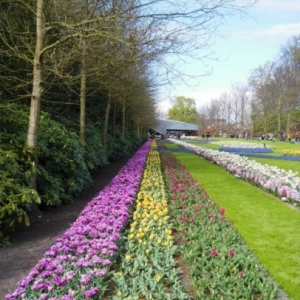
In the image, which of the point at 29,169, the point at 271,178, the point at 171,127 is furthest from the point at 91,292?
the point at 171,127

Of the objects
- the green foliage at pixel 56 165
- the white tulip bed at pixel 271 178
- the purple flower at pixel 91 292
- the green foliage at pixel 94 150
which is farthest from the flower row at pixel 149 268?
the green foliage at pixel 94 150

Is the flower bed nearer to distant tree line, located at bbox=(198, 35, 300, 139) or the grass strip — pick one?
the grass strip

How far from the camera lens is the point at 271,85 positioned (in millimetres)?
49938

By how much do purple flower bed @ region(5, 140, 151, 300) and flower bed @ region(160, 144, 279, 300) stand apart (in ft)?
2.72

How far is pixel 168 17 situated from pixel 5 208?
11.9 ft

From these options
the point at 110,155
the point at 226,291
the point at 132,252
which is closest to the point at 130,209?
the point at 132,252

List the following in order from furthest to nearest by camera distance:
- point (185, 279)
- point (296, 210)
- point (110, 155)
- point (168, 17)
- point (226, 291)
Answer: point (110, 155)
point (296, 210)
point (168, 17)
point (185, 279)
point (226, 291)

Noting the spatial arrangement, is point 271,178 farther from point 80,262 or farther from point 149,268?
point 80,262

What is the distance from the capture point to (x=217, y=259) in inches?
139

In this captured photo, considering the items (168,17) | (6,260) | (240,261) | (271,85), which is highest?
(271,85)

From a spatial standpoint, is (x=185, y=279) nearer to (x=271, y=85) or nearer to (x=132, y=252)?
(x=132, y=252)

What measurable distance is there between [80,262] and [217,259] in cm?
139

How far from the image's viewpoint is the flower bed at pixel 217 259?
2.93m

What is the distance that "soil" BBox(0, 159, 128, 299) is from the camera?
11.3 ft
